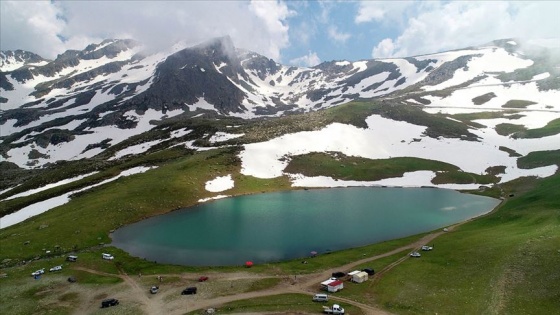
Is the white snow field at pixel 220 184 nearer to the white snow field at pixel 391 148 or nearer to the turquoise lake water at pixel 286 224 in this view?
the turquoise lake water at pixel 286 224

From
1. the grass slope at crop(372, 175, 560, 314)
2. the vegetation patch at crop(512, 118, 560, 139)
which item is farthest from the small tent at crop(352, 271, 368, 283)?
the vegetation patch at crop(512, 118, 560, 139)

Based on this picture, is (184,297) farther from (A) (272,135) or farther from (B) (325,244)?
(A) (272,135)

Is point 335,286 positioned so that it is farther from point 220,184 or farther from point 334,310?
point 220,184

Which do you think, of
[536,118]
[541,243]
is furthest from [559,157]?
[541,243]

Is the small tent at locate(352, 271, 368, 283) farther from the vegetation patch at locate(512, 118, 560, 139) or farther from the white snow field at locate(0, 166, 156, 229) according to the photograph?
the vegetation patch at locate(512, 118, 560, 139)

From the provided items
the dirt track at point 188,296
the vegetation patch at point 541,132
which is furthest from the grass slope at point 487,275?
the vegetation patch at point 541,132
